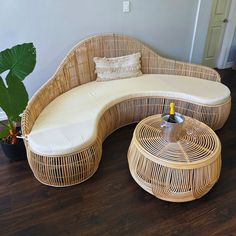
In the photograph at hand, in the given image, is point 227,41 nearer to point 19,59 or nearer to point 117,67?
point 117,67

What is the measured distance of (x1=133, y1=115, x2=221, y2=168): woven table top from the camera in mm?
1652

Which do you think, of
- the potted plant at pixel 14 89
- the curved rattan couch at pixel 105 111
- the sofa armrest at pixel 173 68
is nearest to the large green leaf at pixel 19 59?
the potted plant at pixel 14 89

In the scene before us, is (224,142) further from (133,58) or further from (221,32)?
(221,32)

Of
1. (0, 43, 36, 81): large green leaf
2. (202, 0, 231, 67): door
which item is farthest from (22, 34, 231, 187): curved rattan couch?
(202, 0, 231, 67): door

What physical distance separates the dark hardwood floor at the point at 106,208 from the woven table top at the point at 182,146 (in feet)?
1.19

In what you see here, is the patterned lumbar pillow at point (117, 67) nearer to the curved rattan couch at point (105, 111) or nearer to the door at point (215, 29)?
the curved rattan couch at point (105, 111)

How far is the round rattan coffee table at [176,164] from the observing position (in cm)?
165

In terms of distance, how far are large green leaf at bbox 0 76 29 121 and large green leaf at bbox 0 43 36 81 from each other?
11cm

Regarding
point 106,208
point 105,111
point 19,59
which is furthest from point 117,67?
point 106,208

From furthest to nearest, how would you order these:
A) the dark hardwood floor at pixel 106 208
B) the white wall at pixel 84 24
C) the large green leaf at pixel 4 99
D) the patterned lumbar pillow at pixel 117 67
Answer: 1. the patterned lumbar pillow at pixel 117 67
2. the white wall at pixel 84 24
3. the large green leaf at pixel 4 99
4. the dark hardwood floor at pixel 106 208

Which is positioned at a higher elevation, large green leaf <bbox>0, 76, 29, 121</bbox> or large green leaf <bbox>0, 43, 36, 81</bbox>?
large green leaf <bbox>0, 43, 36, 81</bbox>

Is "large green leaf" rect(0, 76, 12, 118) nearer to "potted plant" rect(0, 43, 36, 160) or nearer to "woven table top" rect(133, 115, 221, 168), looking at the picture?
"potted plant" rect(0, 43, 36, 160)

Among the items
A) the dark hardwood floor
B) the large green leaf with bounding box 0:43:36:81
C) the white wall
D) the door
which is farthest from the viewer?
the door

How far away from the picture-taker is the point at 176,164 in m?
1.62
